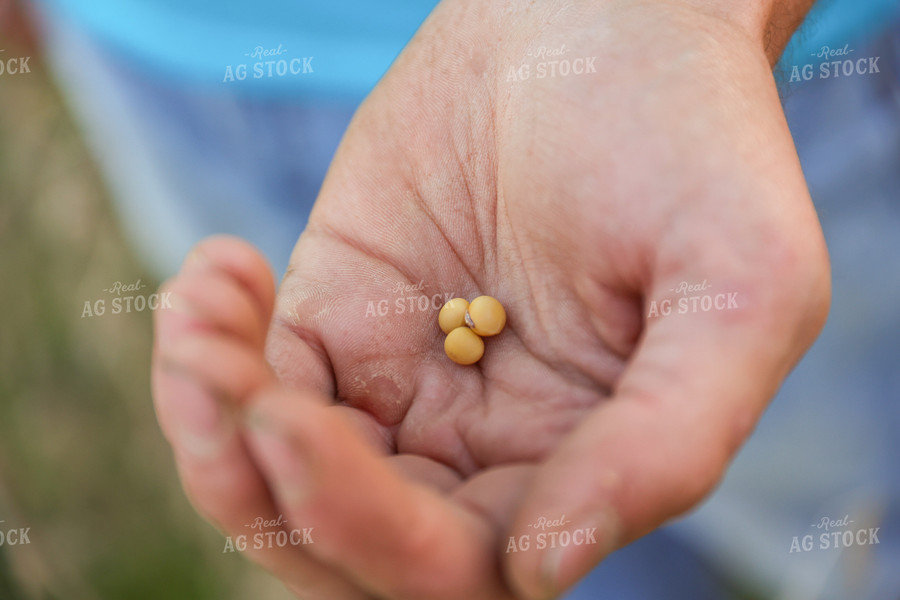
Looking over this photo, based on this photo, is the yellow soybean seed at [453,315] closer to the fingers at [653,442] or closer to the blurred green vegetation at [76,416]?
the fingers at [653,442]

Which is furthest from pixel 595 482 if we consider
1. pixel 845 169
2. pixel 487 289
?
pixel 845 169

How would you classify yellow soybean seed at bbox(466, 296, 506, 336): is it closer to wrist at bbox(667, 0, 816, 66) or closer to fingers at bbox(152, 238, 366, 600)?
fingers at bbox(152, 238, 366, 600)

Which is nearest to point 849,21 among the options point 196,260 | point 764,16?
point 764,16

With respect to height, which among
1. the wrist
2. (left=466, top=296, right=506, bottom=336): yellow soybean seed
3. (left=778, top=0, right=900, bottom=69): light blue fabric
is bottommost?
(left=466, top=296, right=506, bottom=336): yellow soybean seed

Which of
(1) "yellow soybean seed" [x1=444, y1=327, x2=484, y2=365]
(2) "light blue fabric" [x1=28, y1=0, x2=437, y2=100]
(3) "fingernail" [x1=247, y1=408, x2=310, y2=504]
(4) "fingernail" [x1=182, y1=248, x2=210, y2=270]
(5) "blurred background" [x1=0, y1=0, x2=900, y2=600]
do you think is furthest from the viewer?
(2) "light blue fabric" [x1=28, y1=0, x2=437, y2=100]

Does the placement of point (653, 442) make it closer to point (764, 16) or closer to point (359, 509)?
point (359, 509)

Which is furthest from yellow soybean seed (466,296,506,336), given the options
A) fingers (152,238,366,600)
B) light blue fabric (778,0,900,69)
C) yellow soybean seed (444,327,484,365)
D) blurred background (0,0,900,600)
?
light blue fabric (778,0,900,69)

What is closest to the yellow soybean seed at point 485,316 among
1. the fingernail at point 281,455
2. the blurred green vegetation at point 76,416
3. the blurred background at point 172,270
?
the fingernail at point 281,455
